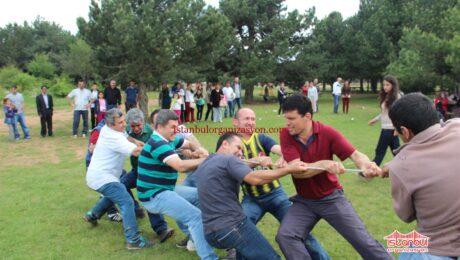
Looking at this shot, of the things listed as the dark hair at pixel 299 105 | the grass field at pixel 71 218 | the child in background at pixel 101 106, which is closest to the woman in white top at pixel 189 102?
the child in background at pixel 101 106

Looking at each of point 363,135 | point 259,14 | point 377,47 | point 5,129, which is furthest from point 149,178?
point 377,47

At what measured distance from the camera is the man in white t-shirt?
493cm

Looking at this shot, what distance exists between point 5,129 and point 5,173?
925cm

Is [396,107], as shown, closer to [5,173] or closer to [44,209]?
[44,209]

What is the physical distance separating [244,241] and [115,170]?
234 centimetres

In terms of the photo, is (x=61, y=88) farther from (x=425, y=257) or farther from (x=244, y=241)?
(x=425, y=257)

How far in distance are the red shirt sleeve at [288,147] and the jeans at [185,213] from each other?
1.16 m

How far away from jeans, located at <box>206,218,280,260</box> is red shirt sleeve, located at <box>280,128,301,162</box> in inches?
28.7

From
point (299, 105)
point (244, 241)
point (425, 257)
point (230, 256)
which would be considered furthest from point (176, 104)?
point (425, 257)

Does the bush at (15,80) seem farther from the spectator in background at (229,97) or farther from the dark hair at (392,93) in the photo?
the dark hair at (392,93)

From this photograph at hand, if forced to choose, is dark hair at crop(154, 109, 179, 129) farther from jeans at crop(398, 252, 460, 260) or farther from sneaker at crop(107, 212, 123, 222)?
jeans at crop(398, 252, 460, 260)

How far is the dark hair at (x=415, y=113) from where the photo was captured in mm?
2436

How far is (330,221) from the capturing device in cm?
370

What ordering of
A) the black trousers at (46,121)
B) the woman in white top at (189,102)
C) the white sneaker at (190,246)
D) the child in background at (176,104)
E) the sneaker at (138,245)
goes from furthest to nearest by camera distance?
1. the woman in white top at (189,102)
2. the child in background at (176,104)
3. the black trousers at (46,121)
4. the sneaker at (138,245)
5. the white sneaker at (190,246)
